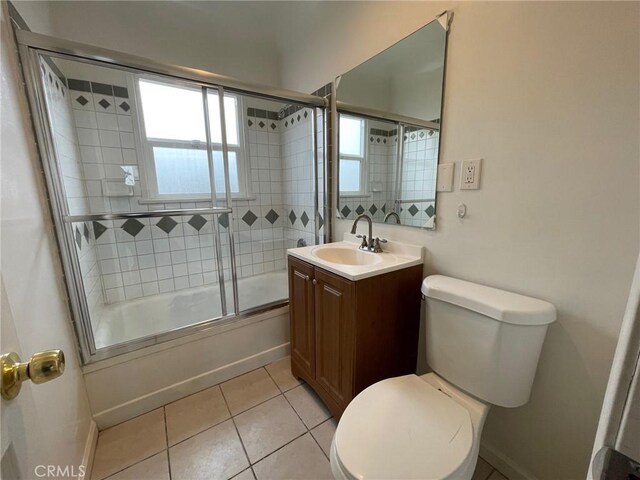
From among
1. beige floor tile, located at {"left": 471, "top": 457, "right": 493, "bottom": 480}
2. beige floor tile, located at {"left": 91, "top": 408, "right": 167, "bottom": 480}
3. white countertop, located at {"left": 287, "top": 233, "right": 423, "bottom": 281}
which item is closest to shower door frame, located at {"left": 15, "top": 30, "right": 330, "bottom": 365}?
beige floor tile, located at {"left": 91, "top": 408, "right": 167, "bottom": 480}

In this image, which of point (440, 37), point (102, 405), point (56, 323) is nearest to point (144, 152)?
point (56, 323)

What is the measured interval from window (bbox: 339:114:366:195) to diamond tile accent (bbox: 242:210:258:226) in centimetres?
95

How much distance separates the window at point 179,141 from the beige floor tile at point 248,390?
4.09ft

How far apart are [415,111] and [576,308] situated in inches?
40.8

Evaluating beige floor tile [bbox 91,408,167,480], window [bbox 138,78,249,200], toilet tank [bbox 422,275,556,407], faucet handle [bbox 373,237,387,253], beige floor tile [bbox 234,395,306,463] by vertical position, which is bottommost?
beige floor tile [bbox 91,408,167,480]

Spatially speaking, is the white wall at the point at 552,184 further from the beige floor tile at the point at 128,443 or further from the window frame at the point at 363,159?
the beige floor tile at the point at 128,443

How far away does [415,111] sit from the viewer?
4.28ft

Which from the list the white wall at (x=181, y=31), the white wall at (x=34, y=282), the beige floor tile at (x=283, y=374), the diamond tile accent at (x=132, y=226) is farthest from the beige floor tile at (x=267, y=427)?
the white wall at (x=181, y=31)

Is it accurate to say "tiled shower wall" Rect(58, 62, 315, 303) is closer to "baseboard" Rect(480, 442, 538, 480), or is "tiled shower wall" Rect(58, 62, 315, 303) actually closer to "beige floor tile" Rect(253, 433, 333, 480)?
"beige floor tile" Rect(253, 433, 333, 480)

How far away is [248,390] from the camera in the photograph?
1.62 meters

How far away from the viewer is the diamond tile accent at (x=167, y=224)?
6.62 feet

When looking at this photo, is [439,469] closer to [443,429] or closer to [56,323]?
[443,429]

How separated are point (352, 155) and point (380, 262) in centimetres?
80

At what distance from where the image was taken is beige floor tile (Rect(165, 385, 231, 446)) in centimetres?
135
